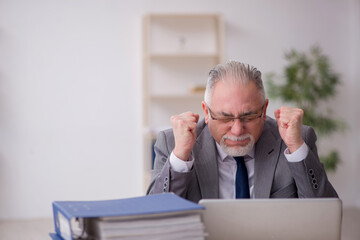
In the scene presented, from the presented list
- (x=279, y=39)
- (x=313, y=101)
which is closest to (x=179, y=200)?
(x=313, y=101)

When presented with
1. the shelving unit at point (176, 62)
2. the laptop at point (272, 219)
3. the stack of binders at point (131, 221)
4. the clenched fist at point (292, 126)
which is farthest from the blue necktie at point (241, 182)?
A: the shelving unit at point (176, 62)

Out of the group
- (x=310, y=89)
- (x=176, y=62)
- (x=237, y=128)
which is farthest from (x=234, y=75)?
(x=176, y=62)

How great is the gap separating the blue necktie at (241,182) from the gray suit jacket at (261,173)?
0.05 metres

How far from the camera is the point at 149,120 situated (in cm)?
550

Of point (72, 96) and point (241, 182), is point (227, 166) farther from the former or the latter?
point (72, 96)

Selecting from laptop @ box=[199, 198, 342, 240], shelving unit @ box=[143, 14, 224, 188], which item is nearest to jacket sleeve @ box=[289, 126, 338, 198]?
laptop @ box=[199, 198, 342, 240]

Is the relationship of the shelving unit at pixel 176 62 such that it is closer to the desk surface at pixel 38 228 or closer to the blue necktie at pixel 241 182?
the desk surface at pixel 38 228

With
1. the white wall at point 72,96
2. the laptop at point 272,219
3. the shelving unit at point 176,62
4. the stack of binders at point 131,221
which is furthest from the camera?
the shelving unit at point 176,62

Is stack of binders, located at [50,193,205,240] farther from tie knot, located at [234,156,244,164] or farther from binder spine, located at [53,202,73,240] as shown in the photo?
tie knot, located at [234,156,244,164]

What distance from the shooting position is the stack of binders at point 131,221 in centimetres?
104

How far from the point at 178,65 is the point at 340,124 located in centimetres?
189

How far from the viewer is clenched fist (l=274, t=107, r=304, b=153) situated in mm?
1745

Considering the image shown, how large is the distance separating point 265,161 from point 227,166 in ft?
0.51

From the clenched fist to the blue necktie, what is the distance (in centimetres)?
22
